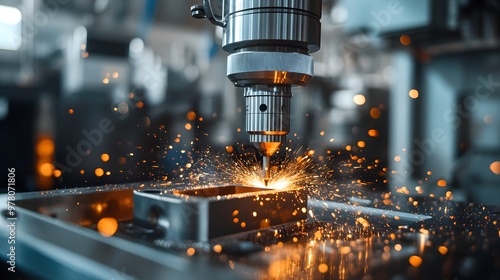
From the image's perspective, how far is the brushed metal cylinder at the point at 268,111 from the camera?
26.0 inches

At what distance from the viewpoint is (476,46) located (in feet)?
5.81

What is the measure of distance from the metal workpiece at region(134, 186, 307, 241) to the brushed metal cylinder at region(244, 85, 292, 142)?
0.29 feet

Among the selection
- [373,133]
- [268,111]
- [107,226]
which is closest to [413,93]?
[373,133]

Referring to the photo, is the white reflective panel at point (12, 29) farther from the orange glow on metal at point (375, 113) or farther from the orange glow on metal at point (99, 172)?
the orange glow on metal at point (375, 113)

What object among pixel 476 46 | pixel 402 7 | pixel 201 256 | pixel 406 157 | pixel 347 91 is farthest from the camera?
pixel 347 91

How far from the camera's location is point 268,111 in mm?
659

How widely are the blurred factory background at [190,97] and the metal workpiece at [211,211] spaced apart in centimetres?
49

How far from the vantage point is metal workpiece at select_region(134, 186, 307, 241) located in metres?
0.57

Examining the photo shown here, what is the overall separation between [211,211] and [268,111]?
0.58 feet

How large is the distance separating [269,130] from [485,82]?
1.46 metres

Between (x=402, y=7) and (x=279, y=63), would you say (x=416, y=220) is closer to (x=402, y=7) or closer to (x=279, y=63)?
(x=279, y=63)

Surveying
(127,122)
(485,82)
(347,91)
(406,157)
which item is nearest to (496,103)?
(485,82)

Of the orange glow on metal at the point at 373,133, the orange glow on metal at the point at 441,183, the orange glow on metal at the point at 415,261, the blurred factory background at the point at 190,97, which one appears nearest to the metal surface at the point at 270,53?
the orange glow on metal at the point at 415,261

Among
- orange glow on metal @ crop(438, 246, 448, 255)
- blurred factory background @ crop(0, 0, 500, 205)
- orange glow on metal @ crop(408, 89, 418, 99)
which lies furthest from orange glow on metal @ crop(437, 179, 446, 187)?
orange glow on metal @ crop(438, 246, 448, 255)
